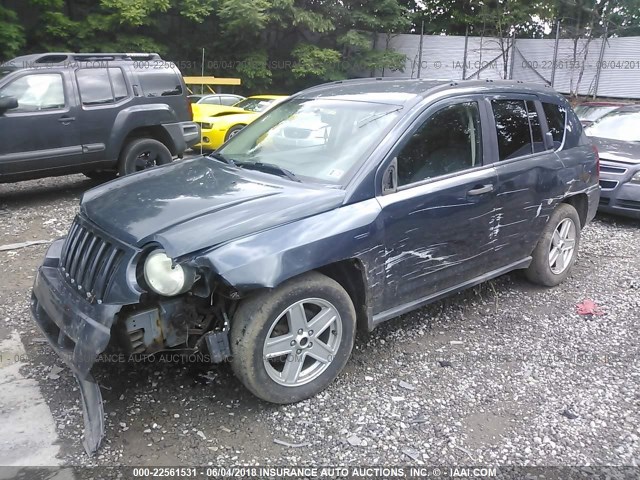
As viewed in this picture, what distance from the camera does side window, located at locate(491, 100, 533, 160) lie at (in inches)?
160

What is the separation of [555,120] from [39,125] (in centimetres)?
593

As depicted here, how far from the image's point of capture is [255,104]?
1264 centimetres

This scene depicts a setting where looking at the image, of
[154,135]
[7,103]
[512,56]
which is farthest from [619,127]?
[512,56]

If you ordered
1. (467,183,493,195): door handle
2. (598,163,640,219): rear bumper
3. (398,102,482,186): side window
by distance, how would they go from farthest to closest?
1. (598,163,640,219): rear bumper
2. (467,183,493,195): door handle
3. (398,102,482,186): side window

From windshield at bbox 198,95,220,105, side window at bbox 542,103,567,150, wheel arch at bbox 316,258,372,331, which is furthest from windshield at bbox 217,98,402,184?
windshield at bbox 198,95,220,105

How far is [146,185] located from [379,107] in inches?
63.6

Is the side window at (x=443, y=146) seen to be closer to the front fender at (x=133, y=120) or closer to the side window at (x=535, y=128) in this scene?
the side window at (x=535, y=128)

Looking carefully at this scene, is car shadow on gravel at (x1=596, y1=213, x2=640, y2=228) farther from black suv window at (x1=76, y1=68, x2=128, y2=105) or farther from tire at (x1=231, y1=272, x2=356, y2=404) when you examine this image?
black suv window at (x1=76, y1=68, x2=128, y2=105)

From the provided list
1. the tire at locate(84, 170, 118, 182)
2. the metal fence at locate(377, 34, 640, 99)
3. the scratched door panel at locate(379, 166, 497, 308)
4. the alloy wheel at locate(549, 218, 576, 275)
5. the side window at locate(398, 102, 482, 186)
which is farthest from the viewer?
the metal fence at locate(377, 34, 640, 99)

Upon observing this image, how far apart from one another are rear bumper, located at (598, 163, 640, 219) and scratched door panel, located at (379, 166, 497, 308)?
3.97 meters

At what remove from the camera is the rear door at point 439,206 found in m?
3.36

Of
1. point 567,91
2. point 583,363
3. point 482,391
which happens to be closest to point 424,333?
point 482,391

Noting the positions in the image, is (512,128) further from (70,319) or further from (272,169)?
(70,319)

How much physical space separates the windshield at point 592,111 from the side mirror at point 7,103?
859cm
